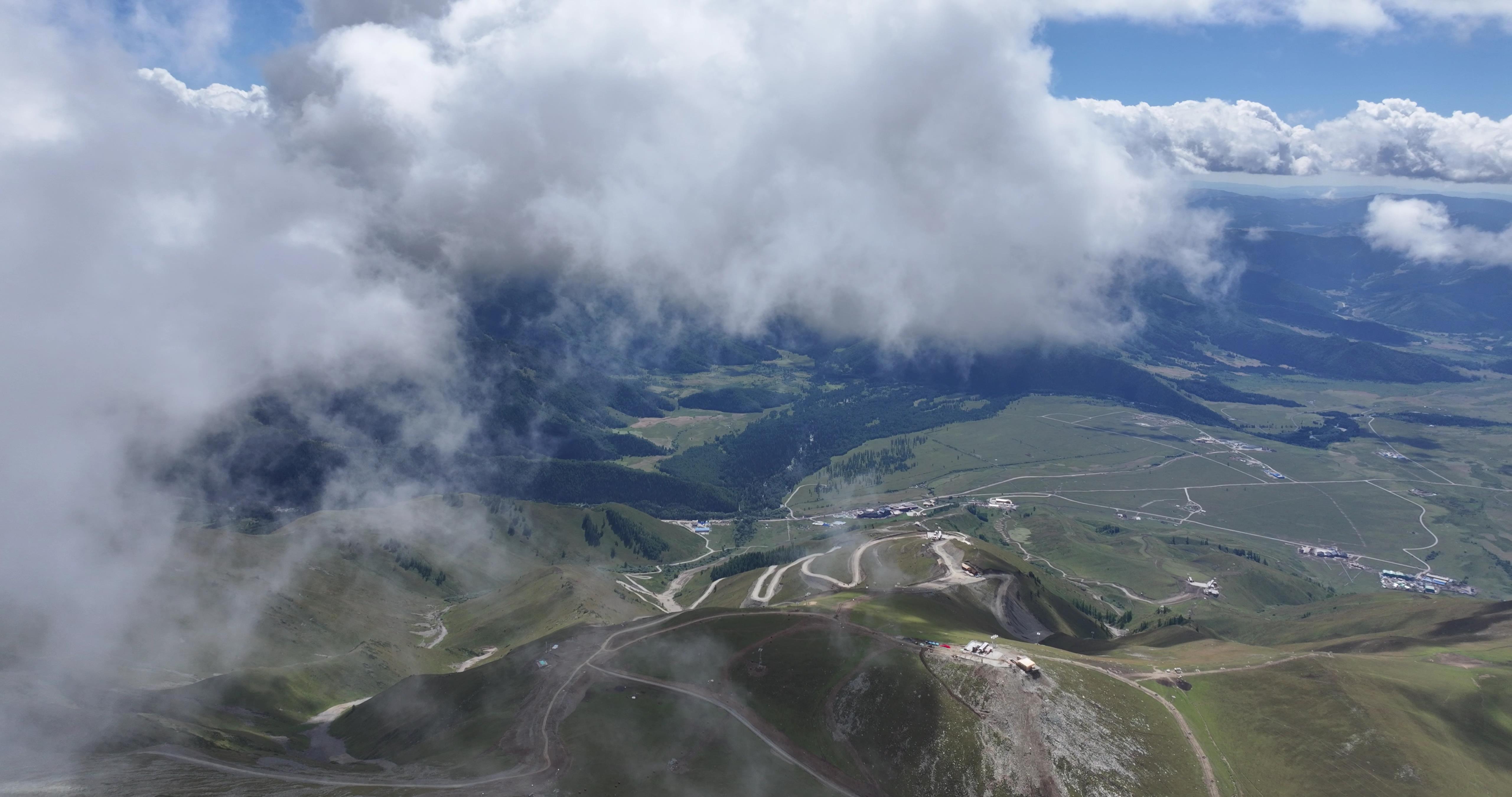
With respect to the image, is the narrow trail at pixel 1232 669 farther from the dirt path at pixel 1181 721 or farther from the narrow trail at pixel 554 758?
the dirt path at pixel 1181 721

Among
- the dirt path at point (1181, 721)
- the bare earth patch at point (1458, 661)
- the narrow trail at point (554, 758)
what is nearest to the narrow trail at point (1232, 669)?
the narrow trail at point (554, 758)

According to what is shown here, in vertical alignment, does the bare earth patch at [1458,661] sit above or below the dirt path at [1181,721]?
below

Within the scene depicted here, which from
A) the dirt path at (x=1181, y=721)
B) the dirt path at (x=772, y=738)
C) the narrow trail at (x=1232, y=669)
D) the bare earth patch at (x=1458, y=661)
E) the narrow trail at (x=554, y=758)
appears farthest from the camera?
the bare earth patch at (x=1458, y=661)

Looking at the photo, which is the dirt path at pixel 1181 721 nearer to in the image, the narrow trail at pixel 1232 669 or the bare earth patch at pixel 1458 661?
the narrow trail at pixel 1232 669

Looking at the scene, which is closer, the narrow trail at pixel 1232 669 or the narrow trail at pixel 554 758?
the narrow trail at pixel 554 758

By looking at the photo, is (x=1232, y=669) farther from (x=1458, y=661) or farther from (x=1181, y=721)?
(x=1458, y=661)

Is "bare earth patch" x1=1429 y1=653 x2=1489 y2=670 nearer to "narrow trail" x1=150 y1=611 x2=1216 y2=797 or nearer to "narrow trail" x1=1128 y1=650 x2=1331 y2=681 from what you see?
"narrow trail" x1=1128 y1=650 x2=1331 y2=681

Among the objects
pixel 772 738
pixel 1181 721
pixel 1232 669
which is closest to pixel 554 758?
pixel 772 738

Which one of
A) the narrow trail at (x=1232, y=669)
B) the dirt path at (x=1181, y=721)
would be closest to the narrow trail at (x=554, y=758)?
the dirt path at (x=1181, y=721)

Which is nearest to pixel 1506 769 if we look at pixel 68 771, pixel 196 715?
pixel 68 771

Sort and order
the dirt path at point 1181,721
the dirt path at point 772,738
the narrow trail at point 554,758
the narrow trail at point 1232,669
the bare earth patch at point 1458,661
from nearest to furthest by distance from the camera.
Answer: the dirt path at point 1181,721
the narrow trail at point 554,758
the dirt path at point 772,738
the narrow trail at point 1232,669
the bare earth patch at point 1458,661

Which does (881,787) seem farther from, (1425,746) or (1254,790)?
(1425,746)
